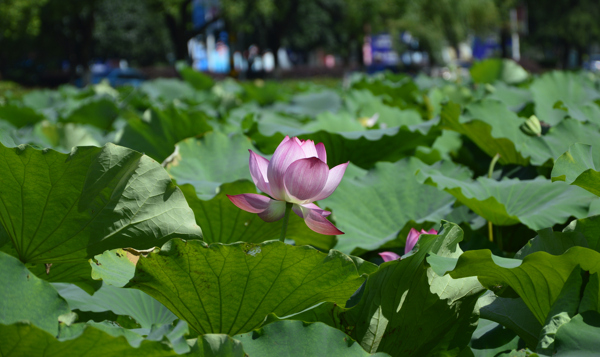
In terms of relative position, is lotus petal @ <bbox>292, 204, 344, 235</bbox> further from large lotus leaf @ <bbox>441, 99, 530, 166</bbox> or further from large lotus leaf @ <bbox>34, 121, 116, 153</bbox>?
large lotus leaf @ <bbox>34, 121, 116, 153</bbox>

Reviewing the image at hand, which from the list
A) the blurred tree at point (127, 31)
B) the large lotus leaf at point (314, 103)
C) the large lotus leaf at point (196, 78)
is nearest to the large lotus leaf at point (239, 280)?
the large lotus leaf at point (314, 103)

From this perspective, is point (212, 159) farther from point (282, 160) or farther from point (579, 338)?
point (579, 338)

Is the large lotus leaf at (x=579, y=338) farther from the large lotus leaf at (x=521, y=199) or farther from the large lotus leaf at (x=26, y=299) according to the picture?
the large lotus leaf at (x=26, y=299)

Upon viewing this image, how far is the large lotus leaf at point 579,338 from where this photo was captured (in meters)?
0.66

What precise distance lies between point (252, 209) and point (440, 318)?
32 cm

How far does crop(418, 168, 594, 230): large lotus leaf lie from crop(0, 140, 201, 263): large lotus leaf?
21.8 inches

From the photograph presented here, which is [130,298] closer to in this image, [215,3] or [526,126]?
[526,126]

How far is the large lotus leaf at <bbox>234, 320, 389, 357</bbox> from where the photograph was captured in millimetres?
679

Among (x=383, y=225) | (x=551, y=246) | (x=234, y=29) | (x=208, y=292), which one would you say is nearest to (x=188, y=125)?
(x=383, y=225)

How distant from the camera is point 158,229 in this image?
88 centimetres

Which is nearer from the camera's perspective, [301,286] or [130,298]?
[301,286]

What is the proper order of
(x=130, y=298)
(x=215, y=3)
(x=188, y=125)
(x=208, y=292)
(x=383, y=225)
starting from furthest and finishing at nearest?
(x=215, y=3)
(x=188, y=125)
(x=383, y=225)
(x=130, y=298)
(x=208, y=292)

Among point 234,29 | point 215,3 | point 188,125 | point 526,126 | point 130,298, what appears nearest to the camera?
point 130,298

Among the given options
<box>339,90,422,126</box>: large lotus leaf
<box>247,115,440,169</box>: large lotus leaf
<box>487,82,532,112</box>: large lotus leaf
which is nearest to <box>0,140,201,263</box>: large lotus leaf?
<box>247,115,440,169</box>: large lotus leaf
